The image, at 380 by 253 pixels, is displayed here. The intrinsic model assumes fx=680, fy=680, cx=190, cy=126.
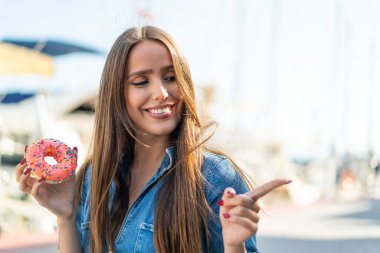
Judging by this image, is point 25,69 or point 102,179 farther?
point 25,69

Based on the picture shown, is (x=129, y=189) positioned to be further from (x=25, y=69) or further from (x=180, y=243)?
(x=25, y=69)

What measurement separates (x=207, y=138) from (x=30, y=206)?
10.0 m

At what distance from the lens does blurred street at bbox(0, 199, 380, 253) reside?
30.5ft

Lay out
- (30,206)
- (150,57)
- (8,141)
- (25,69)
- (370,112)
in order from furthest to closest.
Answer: (370,112), (8,141), (30,206), (25,69), (150,57)

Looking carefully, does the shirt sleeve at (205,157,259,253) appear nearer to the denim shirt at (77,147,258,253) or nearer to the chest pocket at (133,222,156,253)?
the denim shirt at (77,147,258,253)

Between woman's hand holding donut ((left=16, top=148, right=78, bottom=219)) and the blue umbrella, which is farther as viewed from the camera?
the blue umbrella

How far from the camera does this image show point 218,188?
2.11 meters

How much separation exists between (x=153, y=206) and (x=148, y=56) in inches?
19.4

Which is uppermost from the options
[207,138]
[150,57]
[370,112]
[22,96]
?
[150,57]

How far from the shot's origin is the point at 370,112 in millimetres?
40812

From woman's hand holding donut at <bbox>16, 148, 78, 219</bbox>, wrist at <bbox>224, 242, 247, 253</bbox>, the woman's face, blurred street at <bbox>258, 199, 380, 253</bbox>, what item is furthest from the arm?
blurred street at <bbox>258, 199, 380, 253</bbox>

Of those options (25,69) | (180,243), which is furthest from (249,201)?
(25,69)

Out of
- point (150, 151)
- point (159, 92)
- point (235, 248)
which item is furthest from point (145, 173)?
point (235, 248)

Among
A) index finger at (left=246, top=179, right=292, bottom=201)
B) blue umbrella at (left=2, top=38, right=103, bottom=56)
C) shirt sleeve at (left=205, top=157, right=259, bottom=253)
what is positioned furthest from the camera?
blue umbrella at (left=2, top=38, right=103, bottom=56)
